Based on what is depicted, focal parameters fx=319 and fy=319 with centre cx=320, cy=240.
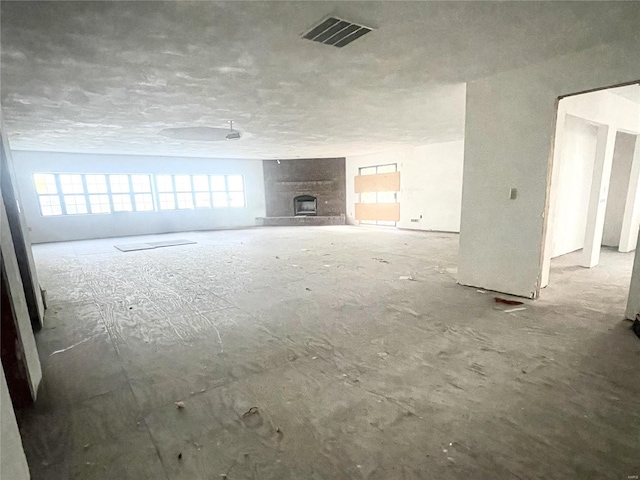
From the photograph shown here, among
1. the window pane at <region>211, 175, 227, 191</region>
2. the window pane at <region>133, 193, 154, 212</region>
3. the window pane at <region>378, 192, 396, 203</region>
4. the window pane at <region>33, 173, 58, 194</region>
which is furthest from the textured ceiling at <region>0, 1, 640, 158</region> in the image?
the window pane at <region>211, 175, 227, 191</region>

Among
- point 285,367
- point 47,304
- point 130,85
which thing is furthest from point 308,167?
point 285,367

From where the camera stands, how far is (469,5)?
210 cm

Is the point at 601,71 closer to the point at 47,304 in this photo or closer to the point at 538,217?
the point at 538,217

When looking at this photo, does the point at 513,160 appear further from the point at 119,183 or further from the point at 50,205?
the point at 50,205

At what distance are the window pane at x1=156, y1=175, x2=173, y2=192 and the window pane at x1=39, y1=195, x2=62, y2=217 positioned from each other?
9.05 ft

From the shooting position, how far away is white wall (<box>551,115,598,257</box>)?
5102 millimetres

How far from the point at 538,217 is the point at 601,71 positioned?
4.57ft

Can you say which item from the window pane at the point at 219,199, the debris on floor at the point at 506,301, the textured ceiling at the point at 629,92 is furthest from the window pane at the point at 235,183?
the textured ceiling at the point at 629,92

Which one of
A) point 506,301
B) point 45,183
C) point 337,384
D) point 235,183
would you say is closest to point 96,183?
point 45,183

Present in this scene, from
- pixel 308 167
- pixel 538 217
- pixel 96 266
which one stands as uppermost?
pixel 308 167

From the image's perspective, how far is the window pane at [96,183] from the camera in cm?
972

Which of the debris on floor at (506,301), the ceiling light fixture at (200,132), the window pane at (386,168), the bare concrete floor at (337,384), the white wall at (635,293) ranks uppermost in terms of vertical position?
the ceiling light fixture at (200,132)

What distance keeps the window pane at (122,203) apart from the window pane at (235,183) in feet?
11.2

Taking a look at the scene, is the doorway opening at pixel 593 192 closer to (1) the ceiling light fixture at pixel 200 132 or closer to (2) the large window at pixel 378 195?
(1) the ceiling light fixture at pixel 200 132
